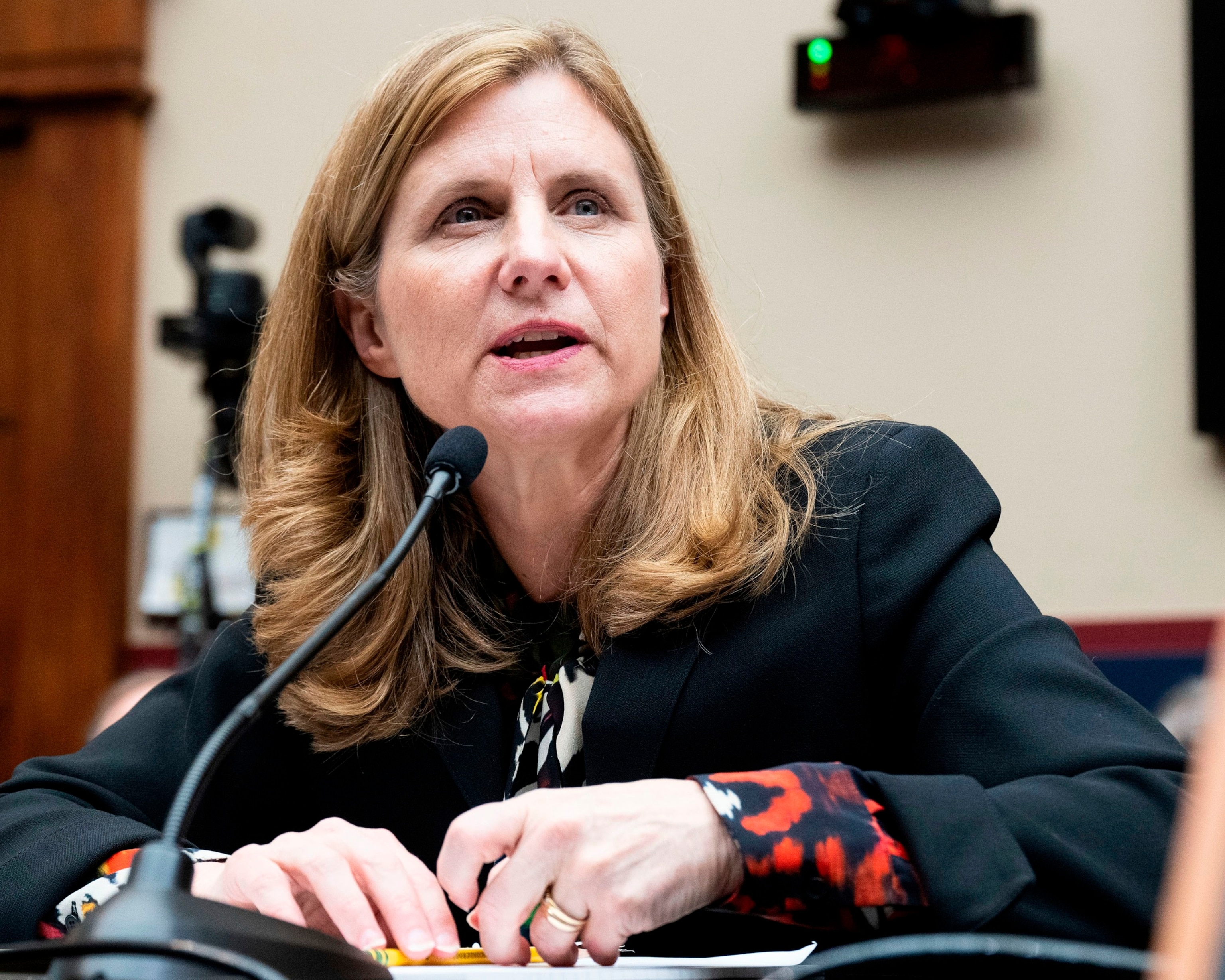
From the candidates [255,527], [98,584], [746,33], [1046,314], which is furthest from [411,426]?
[98,584]

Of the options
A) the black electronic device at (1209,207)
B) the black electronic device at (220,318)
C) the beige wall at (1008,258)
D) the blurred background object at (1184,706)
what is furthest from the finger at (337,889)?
the black electronic device at (1209,207)

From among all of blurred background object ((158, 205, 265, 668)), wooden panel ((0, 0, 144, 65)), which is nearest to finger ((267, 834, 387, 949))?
blurred background object ((158, 205, 265, 668))

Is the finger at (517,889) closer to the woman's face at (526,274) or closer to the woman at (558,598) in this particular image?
the woman at (558,598)

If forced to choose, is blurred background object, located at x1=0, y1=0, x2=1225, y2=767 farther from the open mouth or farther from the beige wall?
the open mouth

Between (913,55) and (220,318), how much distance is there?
1.76m

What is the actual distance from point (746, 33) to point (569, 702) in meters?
2.66

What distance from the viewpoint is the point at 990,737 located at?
95 centimetres

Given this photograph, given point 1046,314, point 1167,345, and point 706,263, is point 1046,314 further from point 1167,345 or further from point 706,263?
point 706,263

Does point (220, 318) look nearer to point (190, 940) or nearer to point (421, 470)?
point (421, 470)

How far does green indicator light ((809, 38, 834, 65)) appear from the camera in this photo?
10.6 ft

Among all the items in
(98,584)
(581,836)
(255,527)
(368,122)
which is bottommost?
(98,584)

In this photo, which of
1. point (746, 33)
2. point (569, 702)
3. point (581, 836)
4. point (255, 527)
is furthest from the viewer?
point (746, 33)

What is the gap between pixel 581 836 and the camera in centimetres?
77

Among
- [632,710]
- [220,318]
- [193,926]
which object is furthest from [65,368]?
[193,926]
